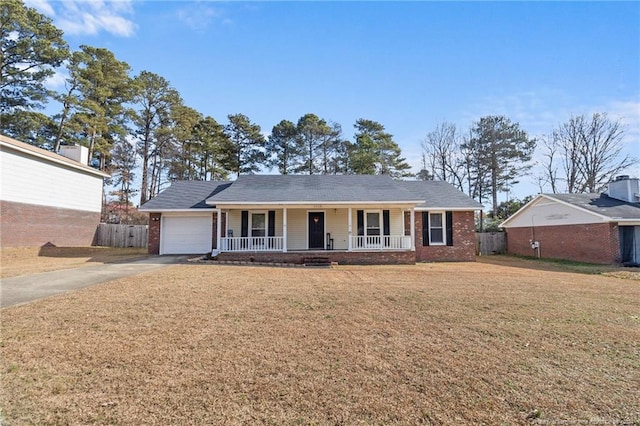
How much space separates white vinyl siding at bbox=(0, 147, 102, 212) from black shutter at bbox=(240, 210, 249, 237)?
10.5 m

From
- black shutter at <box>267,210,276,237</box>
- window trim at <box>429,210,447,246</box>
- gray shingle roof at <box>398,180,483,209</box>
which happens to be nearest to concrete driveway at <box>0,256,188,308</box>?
black shutter at <box>267,210,276,237</box>

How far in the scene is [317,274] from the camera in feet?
36.6

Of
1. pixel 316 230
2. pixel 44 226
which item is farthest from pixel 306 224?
pixel 44 226

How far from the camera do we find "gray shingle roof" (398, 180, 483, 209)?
656 inches

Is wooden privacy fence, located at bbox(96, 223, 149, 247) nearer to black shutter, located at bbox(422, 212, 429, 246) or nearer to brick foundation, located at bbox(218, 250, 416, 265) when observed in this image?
brick foundation, located at bbox(218, 250, 416, 265)

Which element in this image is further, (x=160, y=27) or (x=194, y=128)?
(x=194, y=128)

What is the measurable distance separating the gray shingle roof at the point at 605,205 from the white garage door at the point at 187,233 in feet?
63.9

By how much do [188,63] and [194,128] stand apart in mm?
19388

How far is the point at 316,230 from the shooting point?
54.0 feet

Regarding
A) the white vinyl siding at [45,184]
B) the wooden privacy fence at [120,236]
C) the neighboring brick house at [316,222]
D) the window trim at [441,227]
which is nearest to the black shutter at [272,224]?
the neighboring brick house at [316,222]

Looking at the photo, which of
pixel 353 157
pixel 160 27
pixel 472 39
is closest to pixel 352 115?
pixel 353 157

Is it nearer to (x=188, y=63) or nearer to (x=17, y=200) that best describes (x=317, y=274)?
(x=188, y=63)

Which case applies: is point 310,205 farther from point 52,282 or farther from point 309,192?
point 52,282

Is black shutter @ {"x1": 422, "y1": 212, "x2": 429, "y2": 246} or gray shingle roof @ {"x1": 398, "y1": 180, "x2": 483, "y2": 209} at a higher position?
gray shingle roof @ {"x1": 398, "y1": 180, "x2": 483, "y2": 209}
